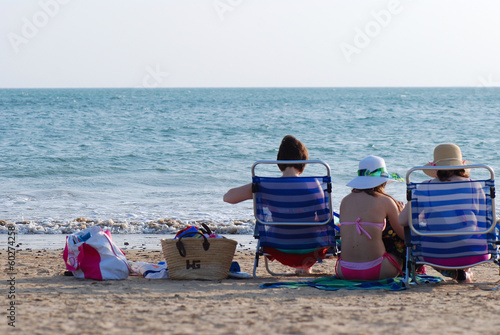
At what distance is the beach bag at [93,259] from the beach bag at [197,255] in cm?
35

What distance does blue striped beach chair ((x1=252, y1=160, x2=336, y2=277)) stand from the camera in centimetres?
412

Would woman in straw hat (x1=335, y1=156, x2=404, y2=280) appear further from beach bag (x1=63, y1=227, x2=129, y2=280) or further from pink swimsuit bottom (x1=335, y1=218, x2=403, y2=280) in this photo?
beach bag (x1=63, y1=227, x2=129, y2=280)

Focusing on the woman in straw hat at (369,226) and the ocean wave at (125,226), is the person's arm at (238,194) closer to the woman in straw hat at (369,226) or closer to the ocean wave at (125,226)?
the woman in straw hat at (369,226)

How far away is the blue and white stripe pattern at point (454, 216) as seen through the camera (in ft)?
12.1

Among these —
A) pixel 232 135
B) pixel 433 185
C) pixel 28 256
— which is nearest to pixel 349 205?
pixel 433 185

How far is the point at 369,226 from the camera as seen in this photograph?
3867mm

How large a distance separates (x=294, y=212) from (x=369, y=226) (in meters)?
0.56

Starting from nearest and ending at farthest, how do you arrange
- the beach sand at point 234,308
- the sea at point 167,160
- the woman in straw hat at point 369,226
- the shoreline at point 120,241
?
the beach sand at point 234,308 < the woman in straw hat at point 369,226 < the shoreline at point 120,241 < the sea at point 167,160

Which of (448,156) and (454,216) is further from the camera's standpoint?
(448,156)

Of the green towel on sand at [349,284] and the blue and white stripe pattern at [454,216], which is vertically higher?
the blue and white stripe pattern at [454,216]

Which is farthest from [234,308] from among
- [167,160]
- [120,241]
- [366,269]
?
[167,160]

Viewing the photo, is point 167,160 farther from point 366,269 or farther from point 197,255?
point 366,269

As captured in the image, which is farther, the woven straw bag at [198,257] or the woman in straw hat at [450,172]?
A: the woven straw bag at [198,257]

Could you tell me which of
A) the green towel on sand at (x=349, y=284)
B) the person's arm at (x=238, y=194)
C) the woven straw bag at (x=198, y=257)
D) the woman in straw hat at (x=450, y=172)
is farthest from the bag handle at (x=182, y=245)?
the woman in straw hat at (x=450, y=172)
